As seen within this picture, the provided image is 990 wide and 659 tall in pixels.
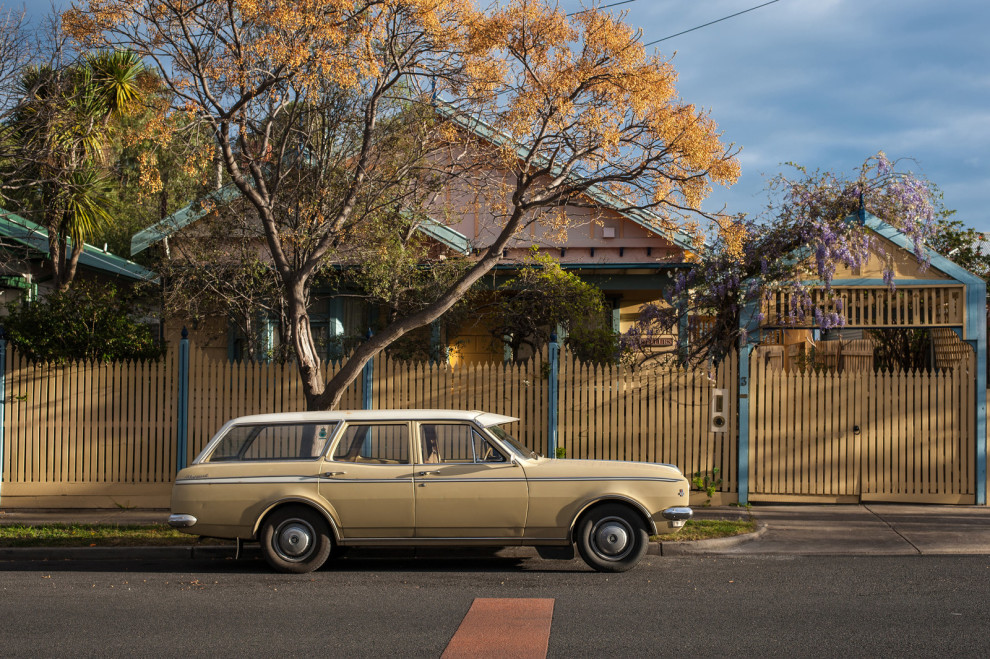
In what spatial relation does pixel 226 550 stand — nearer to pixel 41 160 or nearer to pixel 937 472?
pixel 41 160

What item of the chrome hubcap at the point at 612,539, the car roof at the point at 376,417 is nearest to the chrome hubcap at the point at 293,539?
the car roof at the point at 376,417

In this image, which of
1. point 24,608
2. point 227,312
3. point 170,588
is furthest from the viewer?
point 227,312

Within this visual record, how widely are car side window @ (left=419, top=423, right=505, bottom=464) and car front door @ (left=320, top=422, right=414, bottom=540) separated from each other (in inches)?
8.2

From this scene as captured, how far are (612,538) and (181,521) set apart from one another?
163 inches

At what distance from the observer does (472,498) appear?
8867 millimetres

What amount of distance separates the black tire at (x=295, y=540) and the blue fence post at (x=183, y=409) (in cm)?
443

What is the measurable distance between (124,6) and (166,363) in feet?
15.7

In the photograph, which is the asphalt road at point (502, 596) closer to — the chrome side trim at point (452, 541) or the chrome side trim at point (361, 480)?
the chrome side trim at point (452, 541)

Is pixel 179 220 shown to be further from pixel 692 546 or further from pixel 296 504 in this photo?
pixel 692 546

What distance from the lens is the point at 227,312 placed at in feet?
51.2

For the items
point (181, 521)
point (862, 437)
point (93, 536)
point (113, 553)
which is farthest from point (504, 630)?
point (862, 437)

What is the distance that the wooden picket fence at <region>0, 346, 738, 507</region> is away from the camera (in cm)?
1295

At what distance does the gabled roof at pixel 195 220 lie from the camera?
571 inches

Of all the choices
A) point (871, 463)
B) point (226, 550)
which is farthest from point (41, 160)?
point (871, 463)
